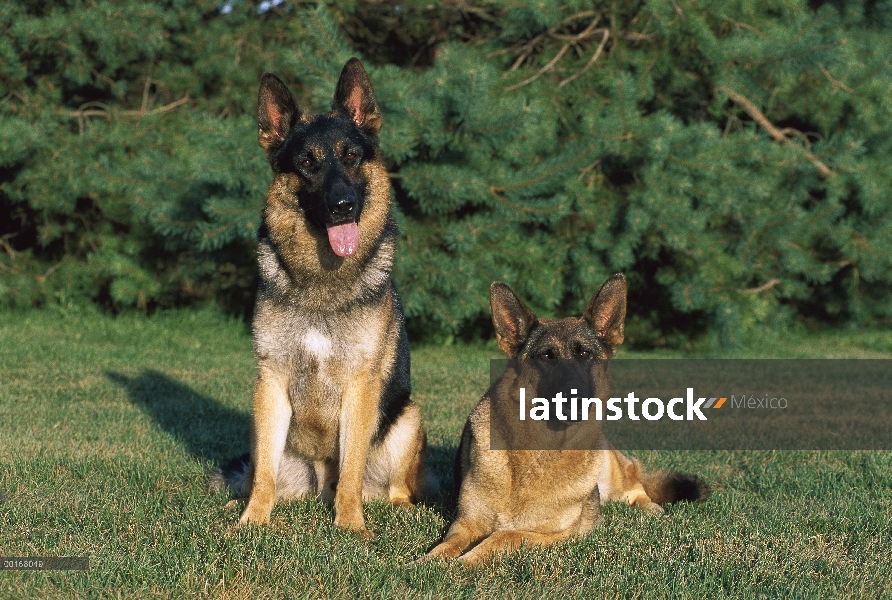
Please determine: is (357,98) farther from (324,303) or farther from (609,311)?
(609,311)

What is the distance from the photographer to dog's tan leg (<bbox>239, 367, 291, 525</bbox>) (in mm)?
4379

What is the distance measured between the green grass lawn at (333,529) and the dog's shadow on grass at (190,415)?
3 centimetres

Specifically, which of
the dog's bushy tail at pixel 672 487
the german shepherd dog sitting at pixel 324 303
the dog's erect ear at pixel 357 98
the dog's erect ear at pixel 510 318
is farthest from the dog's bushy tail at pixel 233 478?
the dog's bushy tail at pixel 672 487

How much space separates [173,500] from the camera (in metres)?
4.71

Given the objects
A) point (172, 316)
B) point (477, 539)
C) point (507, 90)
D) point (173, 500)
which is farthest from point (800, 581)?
point (172, 316)

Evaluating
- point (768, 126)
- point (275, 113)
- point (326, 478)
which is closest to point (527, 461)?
point (326, 478)

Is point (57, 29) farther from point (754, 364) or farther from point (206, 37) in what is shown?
point (754, 364)

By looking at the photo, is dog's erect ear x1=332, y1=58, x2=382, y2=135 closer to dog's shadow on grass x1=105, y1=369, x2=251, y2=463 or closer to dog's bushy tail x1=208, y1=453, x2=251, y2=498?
dog's bushy tail x1=208, y1=453, x2=251, y2=498

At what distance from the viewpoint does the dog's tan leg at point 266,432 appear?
4.38 meters

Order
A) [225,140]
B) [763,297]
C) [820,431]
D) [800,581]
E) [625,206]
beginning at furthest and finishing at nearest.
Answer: [763,297] < [625,206] < [225,140] < [820,431] < [800,581]

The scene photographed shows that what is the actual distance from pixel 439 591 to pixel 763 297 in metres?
10.1

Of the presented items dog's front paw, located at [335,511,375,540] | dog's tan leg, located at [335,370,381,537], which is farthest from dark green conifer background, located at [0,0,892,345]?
dog's front paw, located at [335,511,375,540]

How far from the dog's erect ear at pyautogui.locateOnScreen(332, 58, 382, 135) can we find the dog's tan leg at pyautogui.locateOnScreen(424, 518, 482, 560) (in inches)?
87.2

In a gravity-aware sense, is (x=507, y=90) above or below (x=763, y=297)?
above
